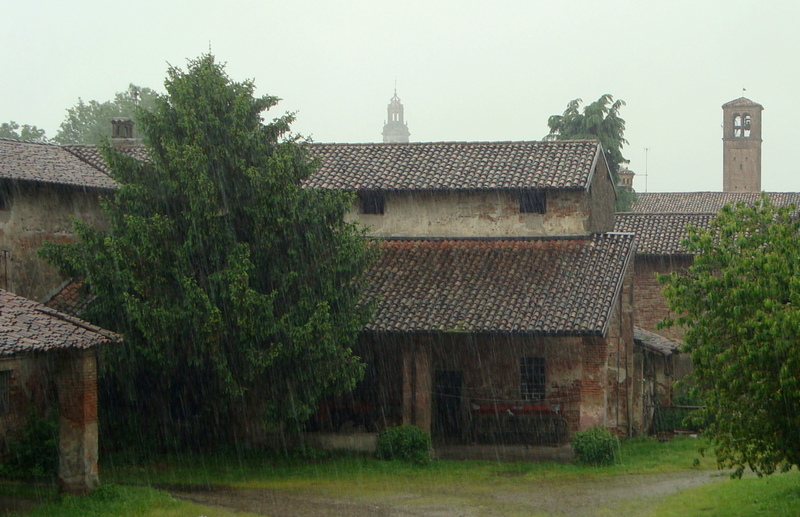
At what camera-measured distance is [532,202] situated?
2262cm

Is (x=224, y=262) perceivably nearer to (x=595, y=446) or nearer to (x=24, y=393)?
(x=24, y=393)

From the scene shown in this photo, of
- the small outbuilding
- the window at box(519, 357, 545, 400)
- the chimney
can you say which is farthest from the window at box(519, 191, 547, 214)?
the chimney

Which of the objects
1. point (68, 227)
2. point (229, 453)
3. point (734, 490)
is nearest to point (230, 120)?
point (68, 227)

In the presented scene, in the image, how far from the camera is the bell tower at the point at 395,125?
145m

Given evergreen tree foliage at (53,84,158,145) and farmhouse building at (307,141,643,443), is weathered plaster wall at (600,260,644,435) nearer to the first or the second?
farmhouse building at (307,141,643,443)

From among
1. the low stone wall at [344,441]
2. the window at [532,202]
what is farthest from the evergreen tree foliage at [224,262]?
the window at [532,202]

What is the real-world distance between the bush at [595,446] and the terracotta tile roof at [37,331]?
31.2 feet

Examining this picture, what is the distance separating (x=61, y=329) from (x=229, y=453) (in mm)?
5842

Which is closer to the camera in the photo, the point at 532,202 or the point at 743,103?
the point at 532,202

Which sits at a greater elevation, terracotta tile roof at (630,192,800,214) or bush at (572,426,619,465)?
terracotta tile roof at (630,192,800,214)

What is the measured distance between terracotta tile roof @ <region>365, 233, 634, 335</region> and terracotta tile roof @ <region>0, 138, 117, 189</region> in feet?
23.1

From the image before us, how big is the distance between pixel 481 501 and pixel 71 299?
10044 mm

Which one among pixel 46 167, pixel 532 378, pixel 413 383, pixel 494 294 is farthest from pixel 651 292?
pixel 46 167

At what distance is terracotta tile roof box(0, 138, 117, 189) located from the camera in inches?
779
